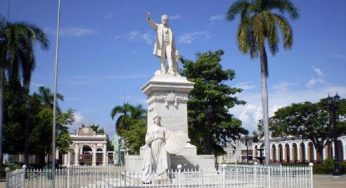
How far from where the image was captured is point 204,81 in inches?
1325

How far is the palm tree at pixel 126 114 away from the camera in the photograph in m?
62.8

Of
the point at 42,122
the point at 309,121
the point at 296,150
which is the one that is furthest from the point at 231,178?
the point at 296,150

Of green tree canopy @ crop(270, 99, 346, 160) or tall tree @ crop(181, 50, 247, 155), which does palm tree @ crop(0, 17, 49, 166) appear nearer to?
tall tree @ crop(181, 50, 247, 155)

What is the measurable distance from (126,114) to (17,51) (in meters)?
35.6

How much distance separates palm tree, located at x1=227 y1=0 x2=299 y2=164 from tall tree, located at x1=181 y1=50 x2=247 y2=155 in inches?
214

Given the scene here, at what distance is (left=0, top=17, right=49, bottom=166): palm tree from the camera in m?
29.0

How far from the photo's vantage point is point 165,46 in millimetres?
17688

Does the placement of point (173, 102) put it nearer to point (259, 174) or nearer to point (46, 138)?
point (259, 174)

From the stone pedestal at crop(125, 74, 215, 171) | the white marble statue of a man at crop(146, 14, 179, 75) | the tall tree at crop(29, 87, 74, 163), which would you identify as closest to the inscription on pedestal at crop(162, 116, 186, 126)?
the stone pedestal at crop(125, 74, 215, 171)

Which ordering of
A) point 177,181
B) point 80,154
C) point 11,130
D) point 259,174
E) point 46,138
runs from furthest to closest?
point 80,154
point 46,138
point 11,130
point 259,174
point 177,181

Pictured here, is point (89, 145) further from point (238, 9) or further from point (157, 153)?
point (157, 153)

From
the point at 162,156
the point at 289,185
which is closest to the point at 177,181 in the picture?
the point at 162,156

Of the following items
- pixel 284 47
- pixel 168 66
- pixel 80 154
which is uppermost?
pixel 284 47

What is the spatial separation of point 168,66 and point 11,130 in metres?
28.2
